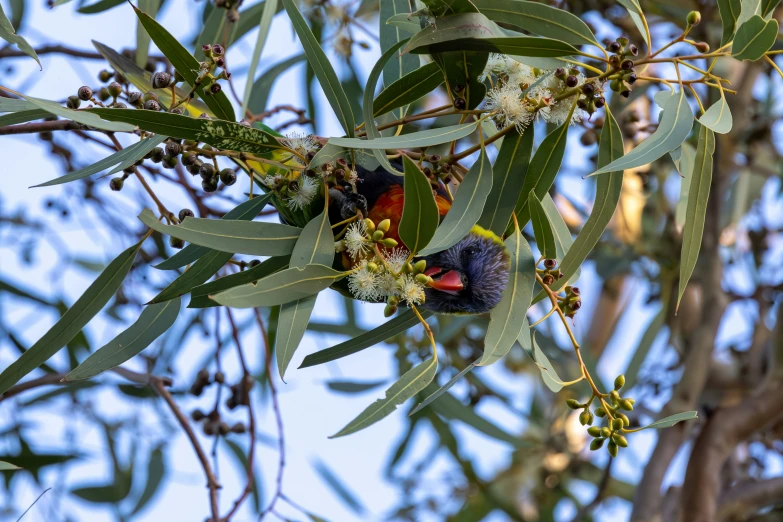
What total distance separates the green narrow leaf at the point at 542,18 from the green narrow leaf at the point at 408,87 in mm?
135

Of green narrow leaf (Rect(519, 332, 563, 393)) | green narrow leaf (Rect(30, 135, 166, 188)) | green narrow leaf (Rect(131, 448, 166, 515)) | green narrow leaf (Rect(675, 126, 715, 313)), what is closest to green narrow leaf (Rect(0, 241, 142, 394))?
green narrow leaf (Rect(30, 135, 166, 188))

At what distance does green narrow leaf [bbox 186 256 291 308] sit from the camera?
1.34 metres

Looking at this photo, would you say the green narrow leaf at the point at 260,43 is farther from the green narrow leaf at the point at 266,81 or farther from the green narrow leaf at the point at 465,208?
the green narrow leaf at the point at 266,81

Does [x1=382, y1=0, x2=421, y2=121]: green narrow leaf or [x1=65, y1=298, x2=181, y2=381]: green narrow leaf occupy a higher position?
[x1=382, y1=0, x2=421, y2=121]: green narrow leaf

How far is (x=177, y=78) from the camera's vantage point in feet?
4.43

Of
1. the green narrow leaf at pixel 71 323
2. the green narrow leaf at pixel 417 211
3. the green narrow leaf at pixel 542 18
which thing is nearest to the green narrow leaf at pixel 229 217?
the green narrow leaf at pixel 71 323

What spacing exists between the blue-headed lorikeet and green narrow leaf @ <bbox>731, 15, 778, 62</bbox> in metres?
0.61

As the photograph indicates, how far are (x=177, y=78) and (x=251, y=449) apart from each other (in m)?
1.08

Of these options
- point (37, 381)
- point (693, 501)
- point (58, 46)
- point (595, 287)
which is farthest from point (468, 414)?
point (595, 287)

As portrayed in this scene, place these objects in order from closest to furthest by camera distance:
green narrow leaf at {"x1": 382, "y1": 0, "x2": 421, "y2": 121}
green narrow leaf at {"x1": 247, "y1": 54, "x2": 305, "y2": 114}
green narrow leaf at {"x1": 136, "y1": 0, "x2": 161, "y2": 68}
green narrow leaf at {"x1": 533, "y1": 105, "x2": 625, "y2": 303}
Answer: green narrow leaf at {"x1": 533, "y1": 105, "x2": 625, "y2": 303}
green narrow leaf at {"x1": 382, "y1": 0, "x2": 421, "y2": 121}
green narrow leaf at {"x1": 136, "y1": 0, "x2": 161, "y2": 68}
green narrow leaf at {"x1": 247, "y1": 54, "x2": 305, "y2": 114}

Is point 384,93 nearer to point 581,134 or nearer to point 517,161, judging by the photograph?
point 517,161

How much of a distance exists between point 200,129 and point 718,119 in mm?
804

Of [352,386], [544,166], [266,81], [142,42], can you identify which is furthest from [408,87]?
[352,386]

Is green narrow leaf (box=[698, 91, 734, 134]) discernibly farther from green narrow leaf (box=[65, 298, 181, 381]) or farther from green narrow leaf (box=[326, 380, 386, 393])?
green narrow leaf (box=[326, 380, 386, 393])
